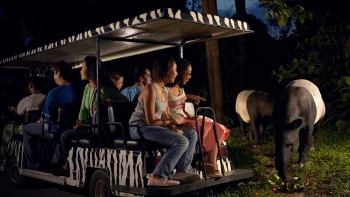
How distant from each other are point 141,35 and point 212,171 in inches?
82.4

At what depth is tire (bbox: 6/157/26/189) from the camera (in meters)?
7.98

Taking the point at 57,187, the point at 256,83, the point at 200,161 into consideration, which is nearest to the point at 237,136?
the point at 256,83

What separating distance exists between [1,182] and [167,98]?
14.2ft

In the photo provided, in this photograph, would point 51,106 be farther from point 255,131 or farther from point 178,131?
point 255,131

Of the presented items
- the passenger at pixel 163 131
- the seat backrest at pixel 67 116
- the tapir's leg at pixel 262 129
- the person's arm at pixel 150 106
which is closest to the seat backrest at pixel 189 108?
the passenger at pixel 163 131

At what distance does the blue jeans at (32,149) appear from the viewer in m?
7.50

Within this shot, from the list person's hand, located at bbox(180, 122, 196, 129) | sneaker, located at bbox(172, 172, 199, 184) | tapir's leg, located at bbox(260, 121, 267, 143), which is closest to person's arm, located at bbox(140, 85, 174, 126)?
person's hand, located at bbox(180, 122, 196, 129)

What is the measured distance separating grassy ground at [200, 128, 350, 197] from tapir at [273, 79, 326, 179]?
36 cm

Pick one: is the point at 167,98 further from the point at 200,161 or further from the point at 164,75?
the point at 200,161

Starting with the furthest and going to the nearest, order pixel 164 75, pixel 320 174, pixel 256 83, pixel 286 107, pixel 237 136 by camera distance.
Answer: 1. pixel 256 83
2. pixel 237 136
3. pixel 286 107
4. pixel 320 174
5. pixel 164 75

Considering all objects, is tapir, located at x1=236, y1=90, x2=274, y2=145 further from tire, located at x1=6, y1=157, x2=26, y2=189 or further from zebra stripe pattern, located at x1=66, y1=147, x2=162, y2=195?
zebra stripe pattern, located at x1=66, y1=147, x2=162, y2=195

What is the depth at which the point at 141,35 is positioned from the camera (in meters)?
6.61

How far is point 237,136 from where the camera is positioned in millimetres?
13109

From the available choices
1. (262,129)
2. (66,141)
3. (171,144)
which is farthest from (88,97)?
(262,129)
